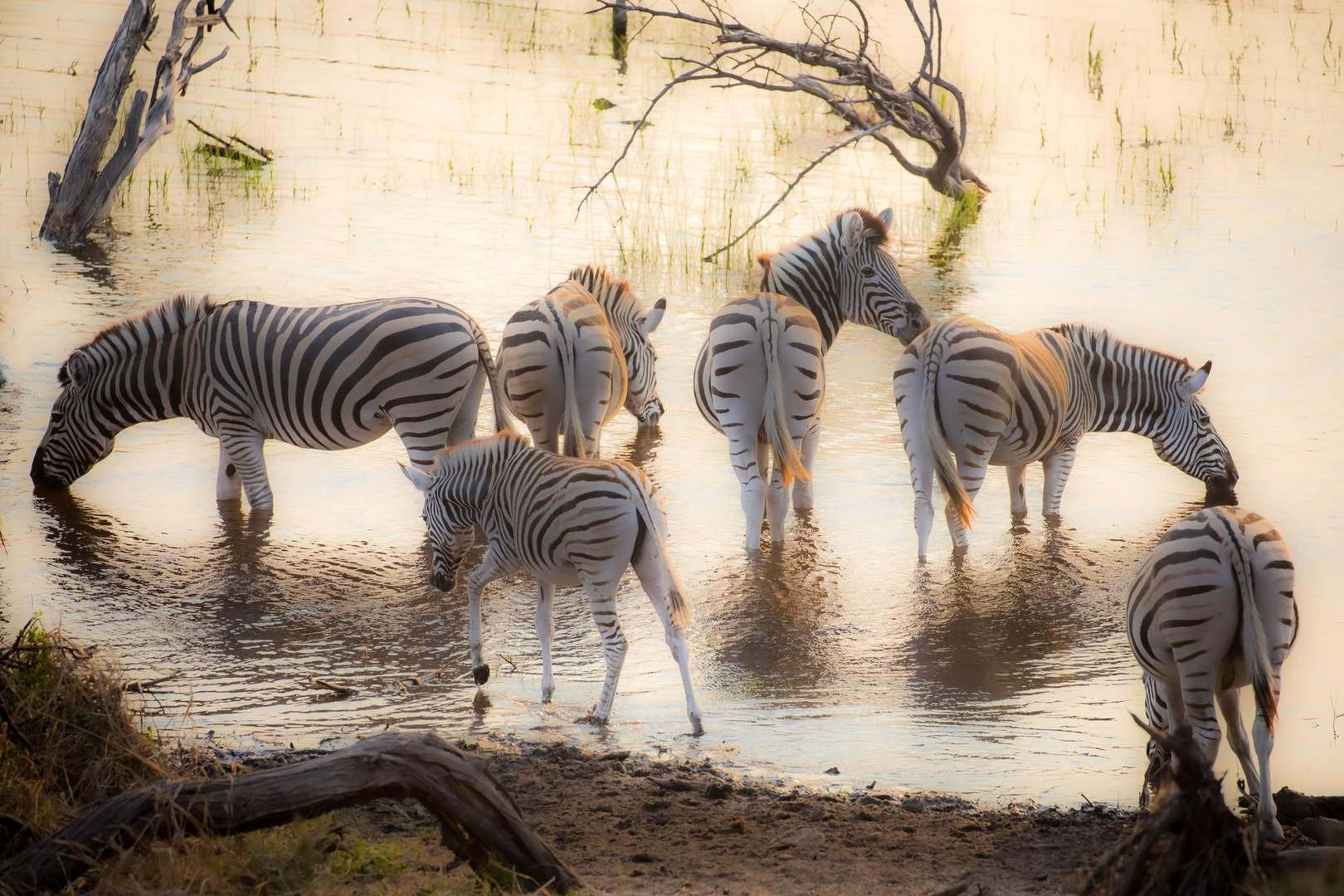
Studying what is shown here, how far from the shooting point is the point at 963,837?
15.8 feet

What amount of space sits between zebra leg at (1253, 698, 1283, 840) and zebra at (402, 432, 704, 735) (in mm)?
2302

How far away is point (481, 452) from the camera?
20.1ft

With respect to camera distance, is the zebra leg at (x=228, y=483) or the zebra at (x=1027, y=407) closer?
the zebra at (x=1027, y=407)

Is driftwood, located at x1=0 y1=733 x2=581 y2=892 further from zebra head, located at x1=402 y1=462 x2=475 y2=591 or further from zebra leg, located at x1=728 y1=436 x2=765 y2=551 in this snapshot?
zebra leg, located at x1=728 y1=436 x2=765 y2=551

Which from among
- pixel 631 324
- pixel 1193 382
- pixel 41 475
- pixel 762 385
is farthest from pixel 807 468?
pixel 41 475

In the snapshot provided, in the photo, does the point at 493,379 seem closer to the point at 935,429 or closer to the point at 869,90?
the point at 935,429

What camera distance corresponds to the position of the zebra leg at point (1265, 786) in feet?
15.2

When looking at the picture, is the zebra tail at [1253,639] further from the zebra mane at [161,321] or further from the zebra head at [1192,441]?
the zebra mane at [161,321]

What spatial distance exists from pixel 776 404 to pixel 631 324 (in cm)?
208

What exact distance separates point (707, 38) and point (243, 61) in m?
8.49

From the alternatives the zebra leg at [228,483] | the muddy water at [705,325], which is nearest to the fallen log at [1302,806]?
the muddy water at [705,325]

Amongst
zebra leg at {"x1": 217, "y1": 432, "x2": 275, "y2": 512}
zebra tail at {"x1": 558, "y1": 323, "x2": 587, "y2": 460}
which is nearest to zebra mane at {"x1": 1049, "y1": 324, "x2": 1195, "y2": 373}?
zebra tail at {"x1": 558, "y1": 323, "x2": 587, "y2": 460}

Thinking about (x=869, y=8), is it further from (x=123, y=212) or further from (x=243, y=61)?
(x=123, y=212)

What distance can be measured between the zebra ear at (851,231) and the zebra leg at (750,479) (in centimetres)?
188
